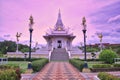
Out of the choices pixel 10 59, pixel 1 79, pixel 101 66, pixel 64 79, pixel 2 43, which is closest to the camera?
pixel 1 79

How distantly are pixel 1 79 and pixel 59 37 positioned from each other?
51076 mm

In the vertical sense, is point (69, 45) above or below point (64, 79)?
above

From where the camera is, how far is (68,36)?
6038 cm

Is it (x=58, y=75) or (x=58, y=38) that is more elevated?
(x=58, y=38)

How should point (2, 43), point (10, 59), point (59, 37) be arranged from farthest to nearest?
1. point (2, 43)
2. point (59, 37)
3. point (10, 59)

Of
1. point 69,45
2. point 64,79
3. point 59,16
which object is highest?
point 59,16

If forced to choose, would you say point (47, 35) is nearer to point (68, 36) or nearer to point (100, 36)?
point (68, 36)

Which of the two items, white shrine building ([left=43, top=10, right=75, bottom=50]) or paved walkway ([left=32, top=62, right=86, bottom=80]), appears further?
white shrine building ([left=43, top=10, right=75, bottom=50])

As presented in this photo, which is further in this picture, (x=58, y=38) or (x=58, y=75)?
(x=58, y=38)

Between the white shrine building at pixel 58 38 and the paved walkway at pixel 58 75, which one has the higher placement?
the white shrine building at pixel 58 38

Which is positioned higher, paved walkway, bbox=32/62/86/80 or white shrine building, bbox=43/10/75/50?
white shrine building, bbox=43/10/75/50

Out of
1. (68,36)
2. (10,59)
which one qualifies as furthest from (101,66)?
(68,36)

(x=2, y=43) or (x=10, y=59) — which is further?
(x=2, y=43)

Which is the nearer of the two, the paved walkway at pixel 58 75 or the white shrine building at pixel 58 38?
the paved walkway at pixel 58 75
